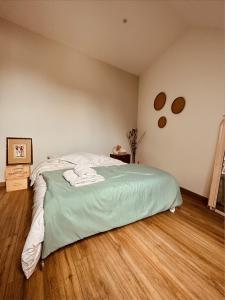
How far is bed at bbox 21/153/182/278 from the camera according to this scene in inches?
52.9

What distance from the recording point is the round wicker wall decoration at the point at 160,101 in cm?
350

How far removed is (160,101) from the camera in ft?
11.8

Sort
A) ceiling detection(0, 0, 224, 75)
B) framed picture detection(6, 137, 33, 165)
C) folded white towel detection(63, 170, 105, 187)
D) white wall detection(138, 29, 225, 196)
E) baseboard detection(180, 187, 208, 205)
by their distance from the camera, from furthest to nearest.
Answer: framed picture detection(6, 137, 33, 165) → baseboard detection(180, 187, 208, 205) → white wall detection(138, 29, 225, 196) → ceiling detection(0, 0, 224, 75) → folded white towel detection(63, 170, 105, 187)

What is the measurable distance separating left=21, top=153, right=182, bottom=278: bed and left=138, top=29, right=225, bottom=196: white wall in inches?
36.3

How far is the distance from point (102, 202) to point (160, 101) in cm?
277

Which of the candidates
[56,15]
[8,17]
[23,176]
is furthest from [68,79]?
[23,176]

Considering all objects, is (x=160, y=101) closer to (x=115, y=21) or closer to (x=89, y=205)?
(x=115, y=21)

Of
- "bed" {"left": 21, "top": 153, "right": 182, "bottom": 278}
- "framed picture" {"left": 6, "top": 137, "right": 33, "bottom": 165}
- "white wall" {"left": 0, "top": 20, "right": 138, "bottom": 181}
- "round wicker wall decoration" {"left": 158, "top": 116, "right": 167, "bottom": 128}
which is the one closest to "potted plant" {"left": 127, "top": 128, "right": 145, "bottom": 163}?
"white wall" {"left": 0, "top": 20, "right": 138, "bottom": 181}

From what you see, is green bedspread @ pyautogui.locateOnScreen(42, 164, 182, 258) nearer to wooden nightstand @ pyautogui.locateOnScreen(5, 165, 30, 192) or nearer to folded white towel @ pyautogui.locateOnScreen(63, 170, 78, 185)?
folded white towel @ pyautogui.locateOnScreen(63, 170, 78, 185)

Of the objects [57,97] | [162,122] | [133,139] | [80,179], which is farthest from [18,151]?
[162,122]

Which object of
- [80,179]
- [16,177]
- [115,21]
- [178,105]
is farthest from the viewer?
[178,105]

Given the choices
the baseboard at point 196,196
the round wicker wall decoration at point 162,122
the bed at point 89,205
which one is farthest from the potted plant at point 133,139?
the bed at point 89,205

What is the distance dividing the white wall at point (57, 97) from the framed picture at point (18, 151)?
0.08 meters

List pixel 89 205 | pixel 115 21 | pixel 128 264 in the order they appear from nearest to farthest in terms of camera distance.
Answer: pixel 128 264 < pixel 89 205 < pixel 115 21
